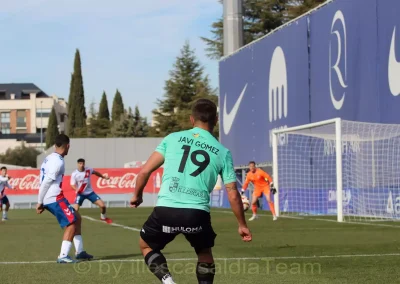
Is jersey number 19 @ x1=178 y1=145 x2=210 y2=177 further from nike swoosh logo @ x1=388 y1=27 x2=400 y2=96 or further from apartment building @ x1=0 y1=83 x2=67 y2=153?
apartment building @ x1=0 y1=83 x2=67 y2=153

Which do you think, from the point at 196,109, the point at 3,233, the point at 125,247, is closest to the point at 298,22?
the point at 3,233

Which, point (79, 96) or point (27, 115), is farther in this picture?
point (27, 115)

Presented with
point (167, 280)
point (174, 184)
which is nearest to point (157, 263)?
point (167, 280)

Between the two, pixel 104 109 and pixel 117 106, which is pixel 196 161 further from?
pixel 104 109

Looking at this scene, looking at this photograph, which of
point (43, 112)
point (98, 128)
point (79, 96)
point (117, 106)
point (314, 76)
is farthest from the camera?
point (43, 112)

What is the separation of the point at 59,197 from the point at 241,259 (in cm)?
289

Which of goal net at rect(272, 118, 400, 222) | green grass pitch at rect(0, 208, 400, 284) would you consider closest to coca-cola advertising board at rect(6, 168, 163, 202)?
goal net at rect(272, 118, 400, 222)

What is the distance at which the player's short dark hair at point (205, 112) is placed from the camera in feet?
23.1

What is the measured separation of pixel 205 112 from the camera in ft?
23.0

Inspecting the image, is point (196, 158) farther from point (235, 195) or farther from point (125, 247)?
point (125, 247)

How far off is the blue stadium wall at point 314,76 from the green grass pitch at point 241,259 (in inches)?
342

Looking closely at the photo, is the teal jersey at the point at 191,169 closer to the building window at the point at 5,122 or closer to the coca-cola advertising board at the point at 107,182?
the coca-cola advertising board at the point at 107,182

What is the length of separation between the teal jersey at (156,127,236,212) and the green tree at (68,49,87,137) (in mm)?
110058

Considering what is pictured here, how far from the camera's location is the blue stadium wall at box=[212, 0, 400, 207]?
88.4 ft
